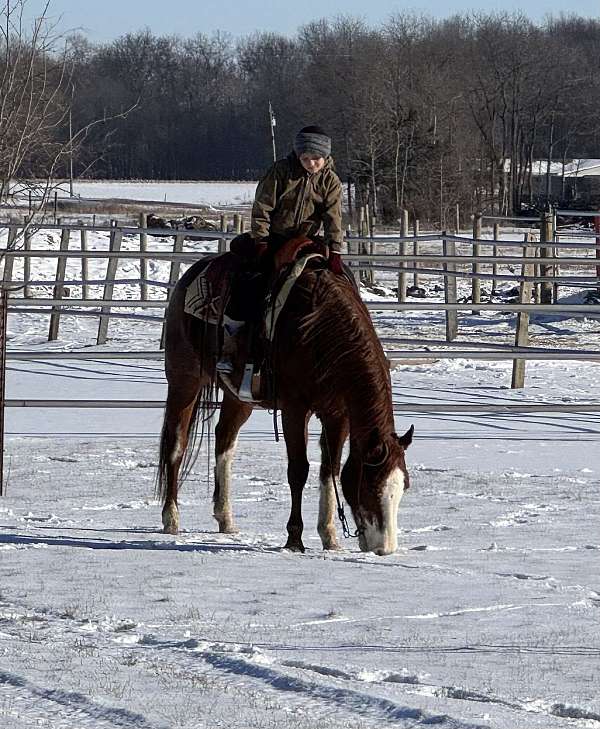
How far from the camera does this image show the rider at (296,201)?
603cm

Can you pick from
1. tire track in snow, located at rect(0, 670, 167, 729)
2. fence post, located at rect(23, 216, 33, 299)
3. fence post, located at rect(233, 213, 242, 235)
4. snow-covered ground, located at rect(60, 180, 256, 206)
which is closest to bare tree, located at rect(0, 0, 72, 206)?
fence post, located at rect(23, 216, 33, 299)

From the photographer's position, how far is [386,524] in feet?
17.8

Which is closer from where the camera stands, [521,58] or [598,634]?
[598,634]

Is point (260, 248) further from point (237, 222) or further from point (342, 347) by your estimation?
point (237, 222)

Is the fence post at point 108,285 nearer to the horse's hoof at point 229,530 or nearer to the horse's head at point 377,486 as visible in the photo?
the horse's hoof at point 229,530

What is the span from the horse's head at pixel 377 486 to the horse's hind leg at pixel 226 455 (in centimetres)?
102

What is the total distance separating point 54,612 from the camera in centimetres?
445

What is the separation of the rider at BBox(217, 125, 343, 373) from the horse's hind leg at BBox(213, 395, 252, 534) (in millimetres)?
431

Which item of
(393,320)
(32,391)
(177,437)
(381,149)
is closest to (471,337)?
(393,320)

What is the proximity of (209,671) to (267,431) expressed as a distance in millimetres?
6203

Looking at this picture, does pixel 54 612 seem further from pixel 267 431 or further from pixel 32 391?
pixel 32 391

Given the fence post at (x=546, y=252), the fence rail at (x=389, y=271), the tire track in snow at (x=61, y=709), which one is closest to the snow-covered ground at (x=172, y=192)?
the fence rail at (x=389, y=271)

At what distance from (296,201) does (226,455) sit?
132 cm

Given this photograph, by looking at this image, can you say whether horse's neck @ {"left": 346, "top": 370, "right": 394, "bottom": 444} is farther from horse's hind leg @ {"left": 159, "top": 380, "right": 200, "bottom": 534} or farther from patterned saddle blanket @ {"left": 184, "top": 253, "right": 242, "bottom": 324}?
horse's hind leg @ {"left": 159, "top": 380, "right": 200, "bottom": 534}
